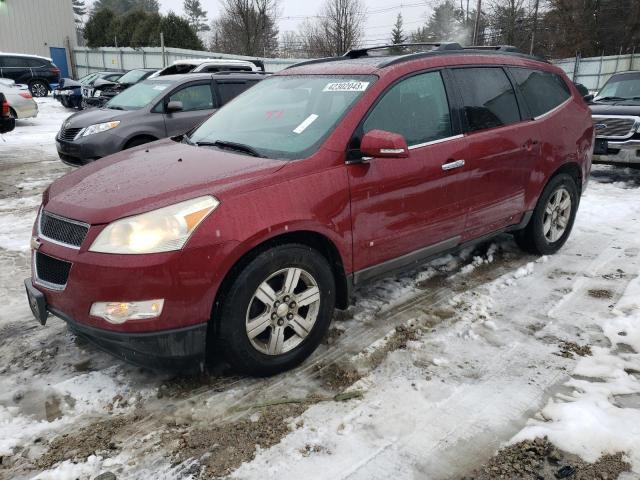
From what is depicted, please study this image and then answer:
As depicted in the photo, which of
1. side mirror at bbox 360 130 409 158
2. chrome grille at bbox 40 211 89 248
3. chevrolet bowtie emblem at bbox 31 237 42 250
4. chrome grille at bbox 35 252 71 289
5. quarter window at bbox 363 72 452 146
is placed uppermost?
A: quarter window at bbox 363 72 452 146

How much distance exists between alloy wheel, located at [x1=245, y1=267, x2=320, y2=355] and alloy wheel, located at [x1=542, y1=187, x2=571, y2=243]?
291 cm

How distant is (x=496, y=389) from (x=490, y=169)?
1849 mm

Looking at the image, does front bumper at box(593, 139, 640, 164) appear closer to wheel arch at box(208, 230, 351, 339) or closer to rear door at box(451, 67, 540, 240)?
rear door at box(451, 67, 540, 240)

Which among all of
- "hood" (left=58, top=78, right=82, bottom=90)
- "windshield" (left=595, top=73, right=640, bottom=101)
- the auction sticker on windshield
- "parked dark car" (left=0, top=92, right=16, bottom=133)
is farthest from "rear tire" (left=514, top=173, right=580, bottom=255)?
"hood" (left=58, top=78, right=82, bottom=90)

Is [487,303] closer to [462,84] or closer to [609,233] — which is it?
[462,84]

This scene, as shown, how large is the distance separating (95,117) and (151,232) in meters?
6.62

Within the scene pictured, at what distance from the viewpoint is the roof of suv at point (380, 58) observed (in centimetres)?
366

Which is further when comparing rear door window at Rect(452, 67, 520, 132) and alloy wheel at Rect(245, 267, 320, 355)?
rear door window at Rect(452, 67, 520, 132)

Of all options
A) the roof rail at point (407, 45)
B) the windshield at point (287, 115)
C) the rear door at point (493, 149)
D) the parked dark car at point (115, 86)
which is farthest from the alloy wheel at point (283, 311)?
the parked dark car at point (115, 86)

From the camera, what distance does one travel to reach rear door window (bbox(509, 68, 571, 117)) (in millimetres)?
4598

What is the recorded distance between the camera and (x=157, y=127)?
26.7 ft

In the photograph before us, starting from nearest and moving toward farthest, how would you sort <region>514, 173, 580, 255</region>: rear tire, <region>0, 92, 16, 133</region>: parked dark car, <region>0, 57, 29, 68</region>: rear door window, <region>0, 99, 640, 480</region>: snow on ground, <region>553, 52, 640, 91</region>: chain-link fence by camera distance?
<region>0, 99, 640, 480</region>: snow on ground, <region>514, 173, 580, 255</region>: rear tire, <region>0, 92, 16, 133</region>: parked dark car, <region>0, 57, 29, 68</region>: rear door window, <region>553, 52, 640, 91</region>: chain-link fence

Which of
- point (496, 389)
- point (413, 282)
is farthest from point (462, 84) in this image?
point (496, 389)

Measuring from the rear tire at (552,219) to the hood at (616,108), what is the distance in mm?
4160
